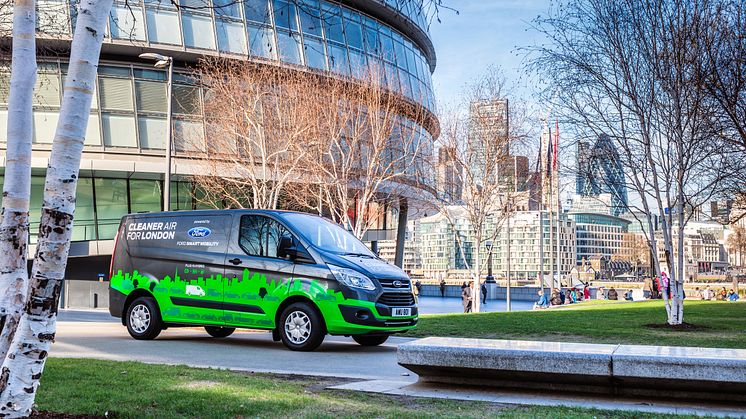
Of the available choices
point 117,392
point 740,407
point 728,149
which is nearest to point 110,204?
point 728,149

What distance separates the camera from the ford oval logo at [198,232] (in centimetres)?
1423

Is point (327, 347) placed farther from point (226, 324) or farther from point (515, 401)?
point (515, 401)

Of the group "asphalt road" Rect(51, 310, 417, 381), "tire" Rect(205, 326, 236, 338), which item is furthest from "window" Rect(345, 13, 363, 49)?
"tire" Rect(205, 326, 236, 338)

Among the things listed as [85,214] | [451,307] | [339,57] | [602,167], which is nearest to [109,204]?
[85,214]

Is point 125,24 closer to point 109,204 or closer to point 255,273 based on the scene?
point 109,204

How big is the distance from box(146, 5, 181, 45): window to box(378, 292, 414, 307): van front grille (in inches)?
920

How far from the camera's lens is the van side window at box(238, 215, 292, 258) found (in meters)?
13.5

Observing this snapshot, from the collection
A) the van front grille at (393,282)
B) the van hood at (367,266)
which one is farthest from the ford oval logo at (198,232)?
the van front grille at (393,282)

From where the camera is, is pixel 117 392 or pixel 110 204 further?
pixel 110 204

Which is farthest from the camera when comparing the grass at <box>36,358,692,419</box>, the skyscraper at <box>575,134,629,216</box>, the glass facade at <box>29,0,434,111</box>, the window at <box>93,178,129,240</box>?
the window at <box>93,178,129,240</box>

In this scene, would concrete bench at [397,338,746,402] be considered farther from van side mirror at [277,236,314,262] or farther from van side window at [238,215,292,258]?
van side window at [238,215,292,258]

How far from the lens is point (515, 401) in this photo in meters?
7.21

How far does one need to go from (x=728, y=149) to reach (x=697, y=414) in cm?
1588

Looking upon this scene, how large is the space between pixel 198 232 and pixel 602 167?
1106 cm
